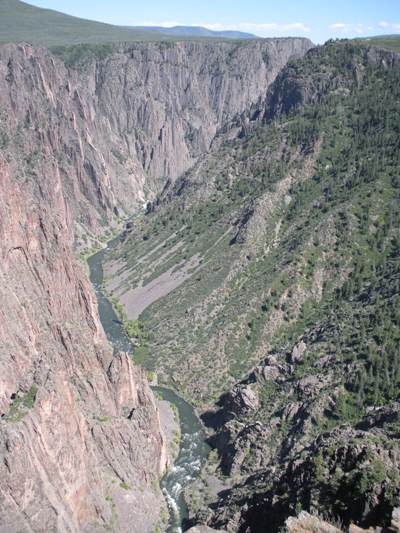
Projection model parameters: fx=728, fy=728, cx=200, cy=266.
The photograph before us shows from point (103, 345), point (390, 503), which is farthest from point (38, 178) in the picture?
point (390, 503)

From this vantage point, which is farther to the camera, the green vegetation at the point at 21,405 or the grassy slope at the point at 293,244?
the grassy slope at the point at 293,244

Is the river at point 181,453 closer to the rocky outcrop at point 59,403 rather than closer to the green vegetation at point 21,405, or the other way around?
the rocky outcrop at point 59,403

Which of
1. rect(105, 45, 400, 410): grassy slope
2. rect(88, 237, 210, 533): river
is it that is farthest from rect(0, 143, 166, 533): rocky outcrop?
rect(105, 45, 400, 410): grassy slope

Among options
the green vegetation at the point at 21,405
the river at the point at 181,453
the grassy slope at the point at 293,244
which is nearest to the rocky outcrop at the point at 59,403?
the green vegetation at the point at 21,405

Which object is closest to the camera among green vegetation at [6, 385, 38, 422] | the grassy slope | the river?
Answer: green vegetation at [6, 385, 38, 422]

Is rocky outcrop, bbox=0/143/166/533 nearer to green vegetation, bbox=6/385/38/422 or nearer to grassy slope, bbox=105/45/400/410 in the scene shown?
green vegetation, bbox=6/385/38/422

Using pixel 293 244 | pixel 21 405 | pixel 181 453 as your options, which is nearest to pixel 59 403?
pixel 21 405

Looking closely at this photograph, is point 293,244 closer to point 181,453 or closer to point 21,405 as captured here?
point 181,453

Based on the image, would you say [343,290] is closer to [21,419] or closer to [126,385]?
[126,385]
